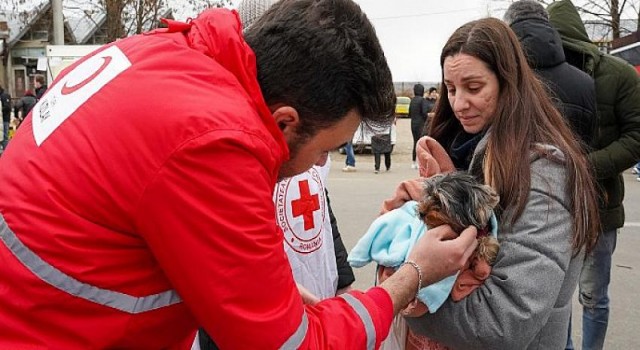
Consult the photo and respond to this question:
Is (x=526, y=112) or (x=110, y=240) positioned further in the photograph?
(x=526, y=112)

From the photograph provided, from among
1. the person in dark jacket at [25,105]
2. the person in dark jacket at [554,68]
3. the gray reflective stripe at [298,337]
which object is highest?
the person in dark jacket at [554,68]

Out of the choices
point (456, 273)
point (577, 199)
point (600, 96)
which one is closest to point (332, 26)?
point (456, 273)

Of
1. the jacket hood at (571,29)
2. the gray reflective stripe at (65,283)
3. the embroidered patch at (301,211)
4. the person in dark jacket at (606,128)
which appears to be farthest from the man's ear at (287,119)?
the jacket hood at (571,29)

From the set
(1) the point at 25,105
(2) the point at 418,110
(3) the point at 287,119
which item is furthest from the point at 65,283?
(1) the point at 25,105

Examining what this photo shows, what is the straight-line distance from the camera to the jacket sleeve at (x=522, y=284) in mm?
1604

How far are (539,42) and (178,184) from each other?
2249 millimetres

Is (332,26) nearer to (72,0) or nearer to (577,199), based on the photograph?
(577,199)

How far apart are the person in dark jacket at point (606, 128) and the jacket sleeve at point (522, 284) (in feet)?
5.21

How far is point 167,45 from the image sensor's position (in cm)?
120

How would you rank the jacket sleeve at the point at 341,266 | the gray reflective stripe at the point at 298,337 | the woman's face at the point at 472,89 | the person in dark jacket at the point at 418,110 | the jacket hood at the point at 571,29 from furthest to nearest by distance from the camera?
the person in dark jacket at the point at 418,110 < the jacket hood at the point at 571,29 < the jacket sleeve at the point at 341,266 < the woman's face at the point at 472,89 < the gray reflective stripe at the point at 298,337

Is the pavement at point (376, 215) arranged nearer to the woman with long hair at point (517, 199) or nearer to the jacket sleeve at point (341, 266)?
the woman with long hair at point (517, 199)

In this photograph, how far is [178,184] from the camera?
104 cm

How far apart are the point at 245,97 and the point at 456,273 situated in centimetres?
76

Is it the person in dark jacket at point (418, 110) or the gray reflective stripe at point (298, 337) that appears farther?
the person in dark jacket at point (418, 110)
